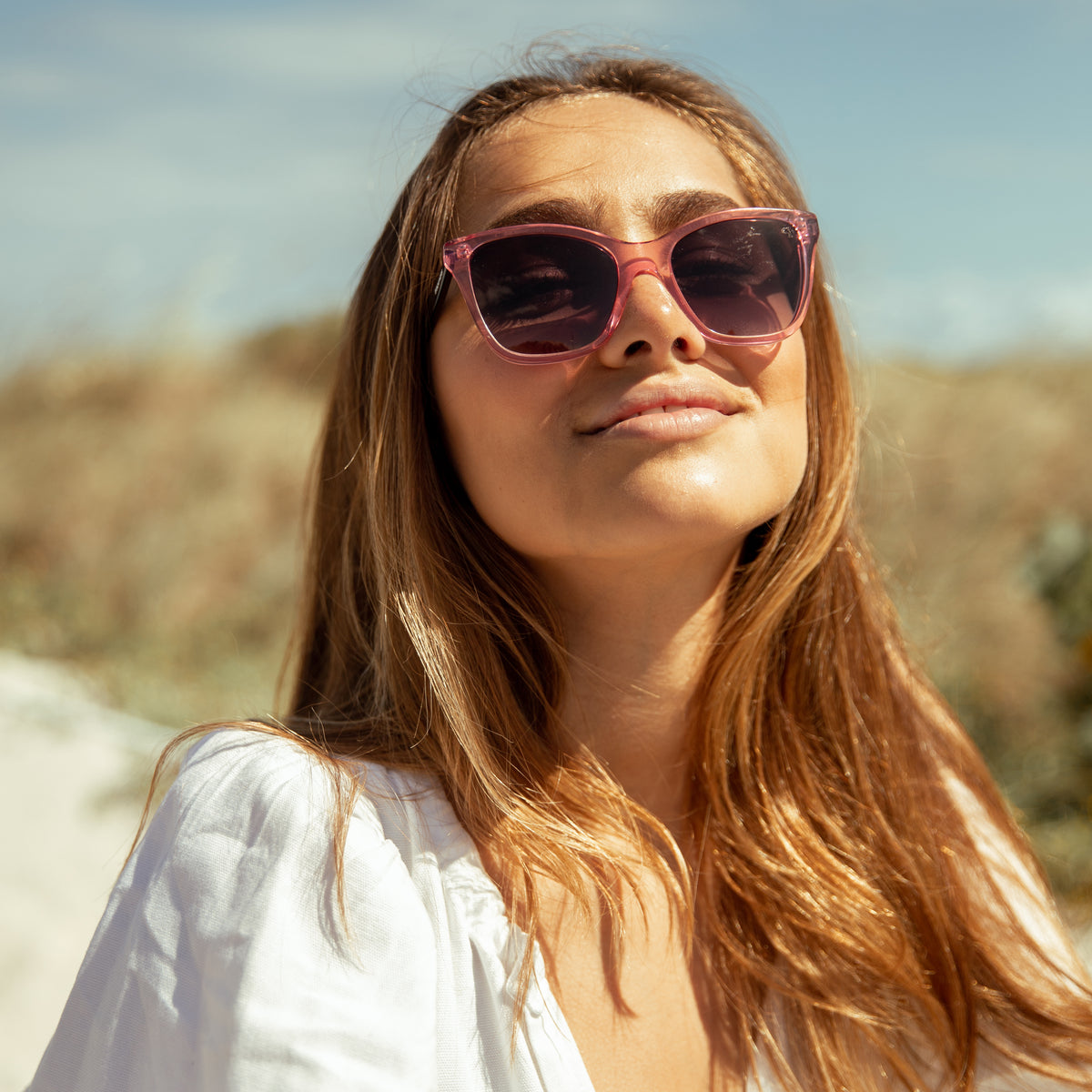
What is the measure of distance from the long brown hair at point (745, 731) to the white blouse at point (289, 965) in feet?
0.30

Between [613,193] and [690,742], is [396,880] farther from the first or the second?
[613,193]

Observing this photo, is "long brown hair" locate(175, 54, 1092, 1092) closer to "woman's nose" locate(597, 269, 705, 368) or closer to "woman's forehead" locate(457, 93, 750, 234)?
"woman's forehead" locate(457, 93, 750, 234)

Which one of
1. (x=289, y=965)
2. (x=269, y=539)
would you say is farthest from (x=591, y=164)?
(x=269, y=539)

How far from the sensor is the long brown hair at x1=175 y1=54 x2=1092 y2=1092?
1.54 m

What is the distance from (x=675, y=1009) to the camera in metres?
1.50

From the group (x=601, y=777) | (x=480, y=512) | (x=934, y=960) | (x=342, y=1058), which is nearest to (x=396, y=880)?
(x=342, y=1058)

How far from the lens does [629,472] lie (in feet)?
4.83

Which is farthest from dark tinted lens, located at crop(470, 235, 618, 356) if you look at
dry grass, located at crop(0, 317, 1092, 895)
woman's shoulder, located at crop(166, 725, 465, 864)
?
dry grass, located at crop(0, 317, 1092, 895)

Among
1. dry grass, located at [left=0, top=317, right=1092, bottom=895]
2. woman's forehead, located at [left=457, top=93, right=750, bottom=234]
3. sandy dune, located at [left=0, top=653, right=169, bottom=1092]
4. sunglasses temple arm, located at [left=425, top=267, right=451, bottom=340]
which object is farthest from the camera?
dry grass, located at [left=0, top=317, right=1092, bottom=895]

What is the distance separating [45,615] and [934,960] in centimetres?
595

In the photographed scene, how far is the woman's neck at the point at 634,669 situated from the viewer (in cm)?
171

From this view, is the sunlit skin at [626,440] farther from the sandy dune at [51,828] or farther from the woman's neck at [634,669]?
the sandy dune at [51,828]

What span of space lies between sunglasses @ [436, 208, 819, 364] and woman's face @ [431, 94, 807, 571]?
25mm

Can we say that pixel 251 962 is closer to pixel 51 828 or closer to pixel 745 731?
pixel 745 731
